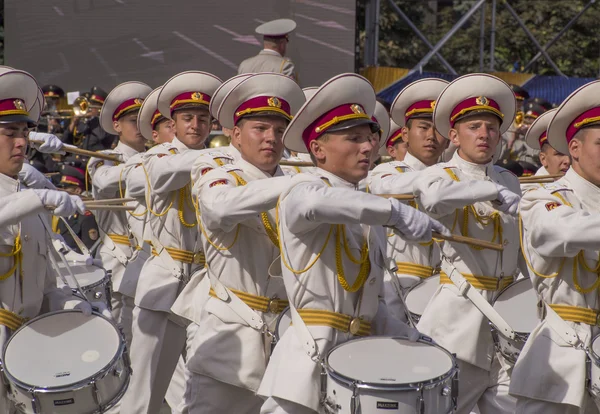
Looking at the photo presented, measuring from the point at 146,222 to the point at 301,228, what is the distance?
3.47m

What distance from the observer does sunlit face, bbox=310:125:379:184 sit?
14.9 feet

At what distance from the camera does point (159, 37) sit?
548 inches

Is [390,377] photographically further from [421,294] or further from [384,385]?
[421,294]

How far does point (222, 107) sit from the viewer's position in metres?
5.72

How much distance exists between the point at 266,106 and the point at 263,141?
7.2 inches

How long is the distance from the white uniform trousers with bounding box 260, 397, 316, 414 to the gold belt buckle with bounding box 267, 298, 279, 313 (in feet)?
2.95

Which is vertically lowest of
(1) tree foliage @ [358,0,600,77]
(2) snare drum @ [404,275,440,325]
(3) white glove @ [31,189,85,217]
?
(1) tree foliage @ [358,0,600,77]

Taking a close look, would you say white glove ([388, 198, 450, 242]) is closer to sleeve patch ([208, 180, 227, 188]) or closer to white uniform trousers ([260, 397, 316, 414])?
white uniform trousers ([260, 397, 316, 414])

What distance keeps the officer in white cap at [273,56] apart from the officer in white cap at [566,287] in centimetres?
583

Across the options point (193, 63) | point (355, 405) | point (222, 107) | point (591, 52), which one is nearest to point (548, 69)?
point (591, 52)

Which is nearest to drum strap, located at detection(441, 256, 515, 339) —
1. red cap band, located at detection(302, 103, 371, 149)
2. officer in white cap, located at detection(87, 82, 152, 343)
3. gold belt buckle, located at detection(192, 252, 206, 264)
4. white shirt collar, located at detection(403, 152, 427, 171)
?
red cap band, located at detection(302, 103, 371, 149)

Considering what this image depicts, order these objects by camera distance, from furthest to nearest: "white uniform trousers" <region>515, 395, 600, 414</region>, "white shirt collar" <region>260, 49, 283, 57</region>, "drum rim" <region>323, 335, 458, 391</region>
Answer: "white shirt collar" <region>260, 49, 283, 57</region>
"white uniform trousers" <region>515, 395, 600, 414</region>
"drum rim" <region>323, 335, 458, 391</region>

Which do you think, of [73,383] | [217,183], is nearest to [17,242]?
[73,383]

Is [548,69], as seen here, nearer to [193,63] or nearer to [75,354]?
[193,63]
